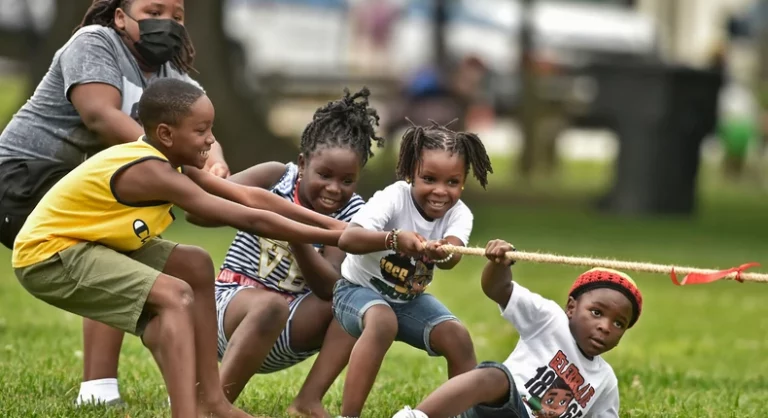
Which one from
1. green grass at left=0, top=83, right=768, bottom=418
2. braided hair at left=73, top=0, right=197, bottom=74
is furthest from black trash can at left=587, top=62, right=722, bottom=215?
braided hair at left=73, top=0, right=197, bottom=74

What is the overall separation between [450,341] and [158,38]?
1710 mm

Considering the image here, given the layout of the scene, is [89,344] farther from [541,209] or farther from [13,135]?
[541,209]

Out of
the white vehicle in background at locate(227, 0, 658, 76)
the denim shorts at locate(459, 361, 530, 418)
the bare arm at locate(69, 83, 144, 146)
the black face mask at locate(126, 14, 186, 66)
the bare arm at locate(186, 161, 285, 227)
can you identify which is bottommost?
the white vehicle in background at locate(227, 0, 658, 76)

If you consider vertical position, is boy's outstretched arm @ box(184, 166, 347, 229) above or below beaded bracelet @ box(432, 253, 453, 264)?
above

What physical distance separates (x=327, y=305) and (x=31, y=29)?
1699 centimetres

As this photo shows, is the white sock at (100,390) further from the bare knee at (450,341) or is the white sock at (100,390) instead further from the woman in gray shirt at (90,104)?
the bare knee at (450,341)

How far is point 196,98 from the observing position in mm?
4957

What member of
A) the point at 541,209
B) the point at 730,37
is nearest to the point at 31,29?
the point at 541,209

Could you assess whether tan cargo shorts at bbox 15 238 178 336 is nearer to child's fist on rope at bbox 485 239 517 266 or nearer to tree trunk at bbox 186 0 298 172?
child's fist on rope at bbox 485 239 517 266

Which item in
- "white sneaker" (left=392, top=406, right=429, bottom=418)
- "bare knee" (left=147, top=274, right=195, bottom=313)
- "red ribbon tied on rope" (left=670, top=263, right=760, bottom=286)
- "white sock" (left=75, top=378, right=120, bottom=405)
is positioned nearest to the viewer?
"red ribbon tied on rope" (left=670, top=263, right=760, bottom=286)

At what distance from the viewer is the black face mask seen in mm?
5680

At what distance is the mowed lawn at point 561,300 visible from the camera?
6086mm

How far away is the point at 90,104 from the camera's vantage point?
5520 millimetres

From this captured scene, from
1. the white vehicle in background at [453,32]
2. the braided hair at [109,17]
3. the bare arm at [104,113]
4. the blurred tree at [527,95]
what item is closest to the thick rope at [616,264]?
the bare arm at [104,113]
